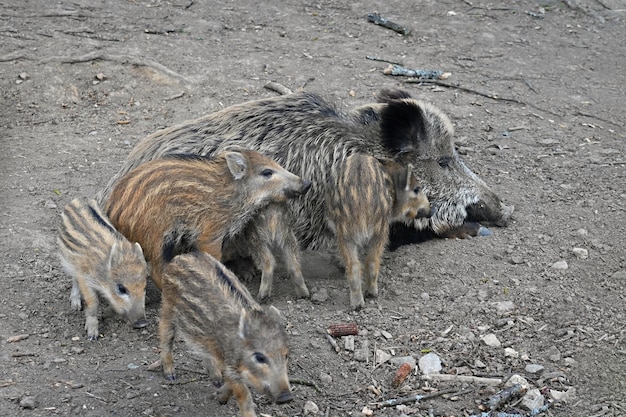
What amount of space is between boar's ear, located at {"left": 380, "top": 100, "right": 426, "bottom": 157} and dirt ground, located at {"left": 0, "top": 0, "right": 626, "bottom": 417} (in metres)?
0.84

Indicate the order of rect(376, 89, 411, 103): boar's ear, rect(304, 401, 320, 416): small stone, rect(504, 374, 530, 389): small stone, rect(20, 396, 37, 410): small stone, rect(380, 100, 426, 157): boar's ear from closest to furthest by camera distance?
rect(20, 396, 37, 410): small stone < rect(304, 401, 320, 416): small stone < rect(504, 374, 530, 389): small stone < rect(380, 100, 426, 157): boar's ear < rect(376, 89, 411, 103): boar's ear

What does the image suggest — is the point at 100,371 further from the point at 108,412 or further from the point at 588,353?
the point at 588,353

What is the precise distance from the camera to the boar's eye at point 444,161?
6812 millimetres

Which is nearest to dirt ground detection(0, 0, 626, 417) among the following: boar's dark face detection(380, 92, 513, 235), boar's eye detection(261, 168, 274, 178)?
boar's dark face detection(380, 92, 513, 235)

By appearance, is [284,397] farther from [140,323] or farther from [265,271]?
[265,271]

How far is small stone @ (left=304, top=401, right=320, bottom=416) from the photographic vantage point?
4.70 metres

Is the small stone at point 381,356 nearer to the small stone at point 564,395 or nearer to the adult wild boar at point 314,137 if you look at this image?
the small stone at point 564,395

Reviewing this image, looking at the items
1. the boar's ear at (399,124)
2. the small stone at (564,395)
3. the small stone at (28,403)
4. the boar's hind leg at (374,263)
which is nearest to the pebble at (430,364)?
the small stone at (564,395)

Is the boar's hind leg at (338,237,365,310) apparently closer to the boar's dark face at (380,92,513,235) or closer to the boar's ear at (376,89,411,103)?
the boar's dark face at (380,92,513,235)

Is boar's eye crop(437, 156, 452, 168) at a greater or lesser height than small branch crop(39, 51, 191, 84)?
greater

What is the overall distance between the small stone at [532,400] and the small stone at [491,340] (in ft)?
1.77

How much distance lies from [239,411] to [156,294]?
160 centimetres

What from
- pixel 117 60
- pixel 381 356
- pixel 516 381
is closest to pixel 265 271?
pixel 381 356

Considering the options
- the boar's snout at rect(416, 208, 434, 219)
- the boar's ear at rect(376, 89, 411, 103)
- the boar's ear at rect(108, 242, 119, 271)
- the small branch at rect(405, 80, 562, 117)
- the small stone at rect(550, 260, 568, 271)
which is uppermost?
the boar's ear at rect(376, 89, 411, 103)
